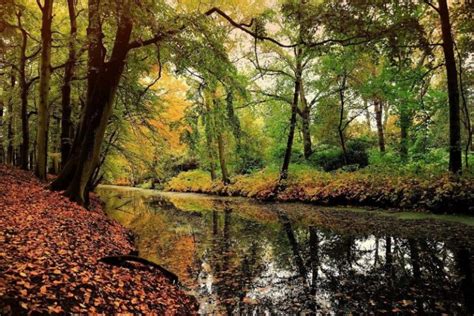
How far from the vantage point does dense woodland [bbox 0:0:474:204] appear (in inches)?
388

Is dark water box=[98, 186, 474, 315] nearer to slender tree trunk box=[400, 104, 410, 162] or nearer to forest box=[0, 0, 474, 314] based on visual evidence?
forest box=[0, 0, 474, 314]

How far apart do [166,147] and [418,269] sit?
12.0 meters

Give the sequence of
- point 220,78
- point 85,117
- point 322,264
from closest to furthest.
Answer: point 322,264, point 85,117, point 220,78

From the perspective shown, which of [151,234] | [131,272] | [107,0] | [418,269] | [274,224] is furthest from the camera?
[274,224]

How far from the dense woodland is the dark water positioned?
3.25m

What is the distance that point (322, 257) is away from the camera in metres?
7.32

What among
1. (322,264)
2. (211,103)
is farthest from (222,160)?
(322,264)

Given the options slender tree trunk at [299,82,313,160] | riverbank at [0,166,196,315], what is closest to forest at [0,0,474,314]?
riverbank at [0,166,196,315]

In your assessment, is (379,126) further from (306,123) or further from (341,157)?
(306,123)

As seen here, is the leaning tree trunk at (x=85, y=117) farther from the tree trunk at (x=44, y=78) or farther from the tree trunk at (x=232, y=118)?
the tree trunk at (x=232, y=118)

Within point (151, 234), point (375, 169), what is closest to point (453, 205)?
point (375, 169)

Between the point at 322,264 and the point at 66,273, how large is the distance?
181 inches

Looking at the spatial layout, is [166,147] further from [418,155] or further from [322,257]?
[418,155]

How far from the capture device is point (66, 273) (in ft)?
14.1
